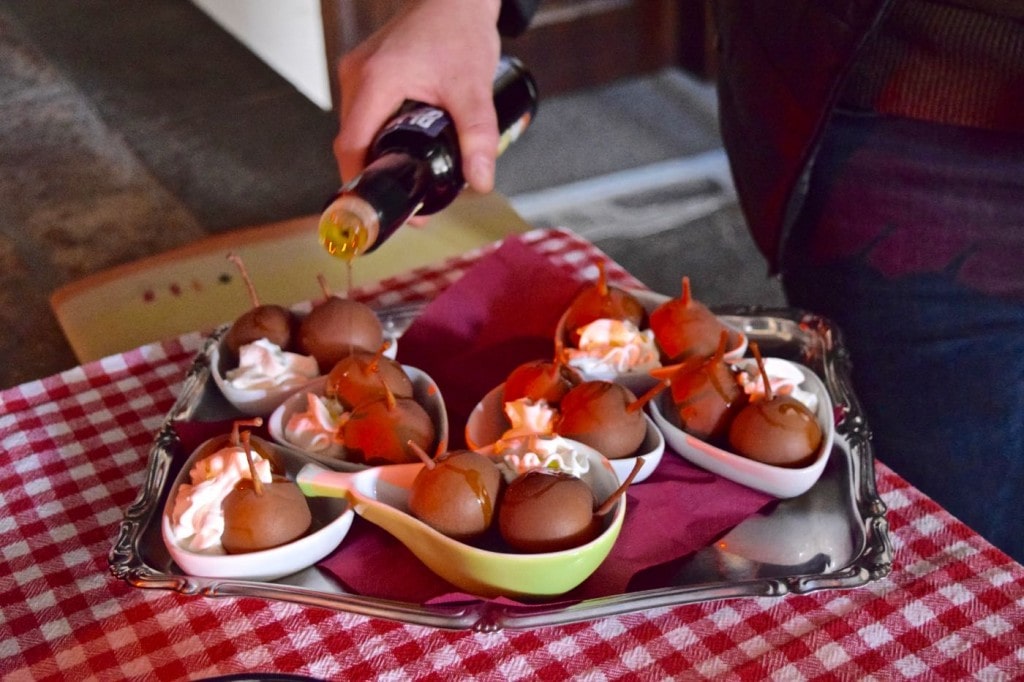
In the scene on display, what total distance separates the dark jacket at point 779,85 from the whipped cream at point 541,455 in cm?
41

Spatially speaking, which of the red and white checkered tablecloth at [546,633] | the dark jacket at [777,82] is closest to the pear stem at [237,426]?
the red and white checkered tablecloth at [546,633]

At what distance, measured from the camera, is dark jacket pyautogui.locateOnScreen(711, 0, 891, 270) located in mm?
885

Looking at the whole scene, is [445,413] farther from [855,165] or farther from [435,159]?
[855,165]

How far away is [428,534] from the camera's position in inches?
26.0

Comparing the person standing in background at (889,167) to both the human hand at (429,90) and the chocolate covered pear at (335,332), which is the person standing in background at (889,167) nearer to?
the human hand at (429,90)

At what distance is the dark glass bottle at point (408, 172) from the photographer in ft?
2.56

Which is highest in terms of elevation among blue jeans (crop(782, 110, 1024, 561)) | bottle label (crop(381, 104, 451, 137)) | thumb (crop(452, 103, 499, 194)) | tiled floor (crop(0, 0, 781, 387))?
bottle label (crop(381, 104, 451, 137))

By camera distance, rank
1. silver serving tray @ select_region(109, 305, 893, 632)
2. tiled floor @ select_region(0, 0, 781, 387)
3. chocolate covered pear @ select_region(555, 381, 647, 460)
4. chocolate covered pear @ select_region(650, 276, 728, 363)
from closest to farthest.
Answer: silver serving tray @ select_region(109, 305, 893, 632), chocolate covered pear @ select_region(555, 381, 647, 460), chocolate covered pear @ select_region(650, 276, 728, 363), tiled floor @ select_region(0, 0, 781, 387)

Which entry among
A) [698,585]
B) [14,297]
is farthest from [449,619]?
[14,297]

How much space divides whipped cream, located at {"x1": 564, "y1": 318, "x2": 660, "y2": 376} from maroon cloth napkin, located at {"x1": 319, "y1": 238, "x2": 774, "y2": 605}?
0.27 ft

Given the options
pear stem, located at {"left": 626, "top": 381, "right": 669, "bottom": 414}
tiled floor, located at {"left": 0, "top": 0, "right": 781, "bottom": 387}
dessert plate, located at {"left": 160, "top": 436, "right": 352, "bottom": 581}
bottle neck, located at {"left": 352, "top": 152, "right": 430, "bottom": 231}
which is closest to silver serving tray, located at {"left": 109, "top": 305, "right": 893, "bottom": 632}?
dessert plate, located at {"left": 160, "top": 436, "right": 352, "bottom": 581}

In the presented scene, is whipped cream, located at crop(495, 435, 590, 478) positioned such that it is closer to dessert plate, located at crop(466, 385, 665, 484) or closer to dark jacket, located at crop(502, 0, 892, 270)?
dessert plate, located at crop(466, 385, 665, 484)

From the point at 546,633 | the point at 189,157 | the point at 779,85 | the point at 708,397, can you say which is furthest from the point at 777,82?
the point at 189,157

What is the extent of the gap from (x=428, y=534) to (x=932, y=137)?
22.9 inches
